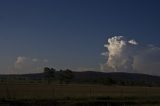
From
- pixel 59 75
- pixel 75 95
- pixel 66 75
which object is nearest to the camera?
pixel 75 95

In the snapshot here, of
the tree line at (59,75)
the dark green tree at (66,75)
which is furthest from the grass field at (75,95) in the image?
the dark green tree at (66,75)

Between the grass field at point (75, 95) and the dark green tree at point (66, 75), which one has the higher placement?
the dark green tree at point (66, 75)

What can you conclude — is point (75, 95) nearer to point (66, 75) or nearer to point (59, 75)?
point (66, 75)

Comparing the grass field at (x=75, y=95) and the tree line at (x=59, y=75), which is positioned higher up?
the tree line at (x=59, y=75)

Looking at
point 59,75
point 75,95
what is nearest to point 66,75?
point 59,75

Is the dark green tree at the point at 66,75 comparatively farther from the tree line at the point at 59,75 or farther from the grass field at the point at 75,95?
the grass field at the point at 75,95

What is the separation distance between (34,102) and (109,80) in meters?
99.9

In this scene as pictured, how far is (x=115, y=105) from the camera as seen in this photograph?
35875 millimetres

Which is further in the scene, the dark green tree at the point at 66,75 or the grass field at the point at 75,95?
the dark green tree at the point at 66,75

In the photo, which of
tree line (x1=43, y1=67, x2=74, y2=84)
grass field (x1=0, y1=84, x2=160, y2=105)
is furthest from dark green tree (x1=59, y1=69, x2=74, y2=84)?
grass field (x1=0, y1=84, x2=160, y2=105)

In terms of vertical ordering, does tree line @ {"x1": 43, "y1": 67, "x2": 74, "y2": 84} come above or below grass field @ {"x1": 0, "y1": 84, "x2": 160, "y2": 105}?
above

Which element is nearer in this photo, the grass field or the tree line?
the grass field

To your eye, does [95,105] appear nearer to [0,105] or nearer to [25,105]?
[25,105]

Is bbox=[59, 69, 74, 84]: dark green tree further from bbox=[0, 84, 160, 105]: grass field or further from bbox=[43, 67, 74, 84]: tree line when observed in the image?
bbox=[0, 84, 160, 105]: grass field
